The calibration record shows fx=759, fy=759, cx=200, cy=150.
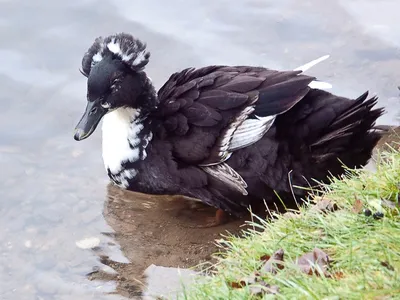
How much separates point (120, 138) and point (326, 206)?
2386mm

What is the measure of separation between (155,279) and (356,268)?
82.6 inches

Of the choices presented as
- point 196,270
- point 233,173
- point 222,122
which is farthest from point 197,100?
point 196,270

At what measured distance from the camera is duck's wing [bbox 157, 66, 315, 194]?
576 cm

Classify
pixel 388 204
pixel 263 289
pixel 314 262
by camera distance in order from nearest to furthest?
pixel 263 289, pixel 314 262, pixel 388 204

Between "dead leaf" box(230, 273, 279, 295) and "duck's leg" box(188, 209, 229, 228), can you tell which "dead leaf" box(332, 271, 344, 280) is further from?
"duck's leg" box(188, 209, 229, 228)

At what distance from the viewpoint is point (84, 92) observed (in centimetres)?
757

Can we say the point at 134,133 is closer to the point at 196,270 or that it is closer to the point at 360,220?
the point at 196,270

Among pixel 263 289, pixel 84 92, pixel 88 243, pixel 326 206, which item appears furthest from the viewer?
pixel 84 92

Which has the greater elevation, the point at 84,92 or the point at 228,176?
the point at 228,176

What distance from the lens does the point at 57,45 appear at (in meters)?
8.04

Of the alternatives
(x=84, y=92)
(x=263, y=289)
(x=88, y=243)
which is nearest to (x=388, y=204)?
(x=263, y=289)

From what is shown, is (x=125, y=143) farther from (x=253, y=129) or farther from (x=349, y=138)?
(x=349, y=138)

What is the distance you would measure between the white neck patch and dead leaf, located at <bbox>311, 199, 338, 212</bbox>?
2108 millimetres

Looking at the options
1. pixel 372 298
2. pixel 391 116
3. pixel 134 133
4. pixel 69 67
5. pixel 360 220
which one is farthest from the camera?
pixel 69 67
